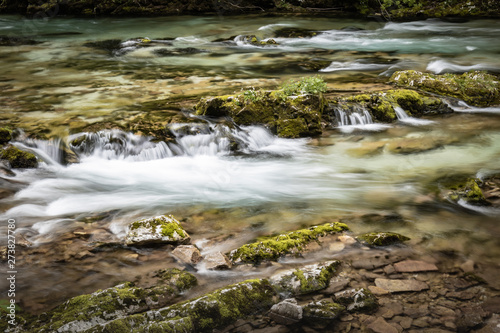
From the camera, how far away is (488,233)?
15.5 feet

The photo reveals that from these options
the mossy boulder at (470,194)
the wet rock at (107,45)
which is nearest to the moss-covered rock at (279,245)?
the mossy boulder at (470,194)

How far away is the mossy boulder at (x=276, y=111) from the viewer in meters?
7.85

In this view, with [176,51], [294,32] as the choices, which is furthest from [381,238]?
[294,32]

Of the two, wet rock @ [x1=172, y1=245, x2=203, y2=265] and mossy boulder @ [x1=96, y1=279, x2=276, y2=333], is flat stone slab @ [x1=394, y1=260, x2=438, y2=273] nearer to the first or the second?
mossy boulder @ [x1=96, y1=279, x2=276, y2=333]

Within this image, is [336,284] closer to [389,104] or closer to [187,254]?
[187,254]

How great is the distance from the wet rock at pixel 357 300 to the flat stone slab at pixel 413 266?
51 cm

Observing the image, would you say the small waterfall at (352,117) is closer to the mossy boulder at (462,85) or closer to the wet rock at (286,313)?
the mossy boulder at (462,85)

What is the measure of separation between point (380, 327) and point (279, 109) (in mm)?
5117

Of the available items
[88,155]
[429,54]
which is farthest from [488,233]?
[429,54]

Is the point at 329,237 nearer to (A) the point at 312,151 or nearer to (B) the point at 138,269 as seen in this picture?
(B) the point at 138,269

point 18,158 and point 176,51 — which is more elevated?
point 176,51

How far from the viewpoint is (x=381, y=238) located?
448cm

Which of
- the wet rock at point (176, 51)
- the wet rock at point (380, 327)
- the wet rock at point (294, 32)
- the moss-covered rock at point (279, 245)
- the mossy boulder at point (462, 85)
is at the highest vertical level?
the wet rock at point (294, 32)

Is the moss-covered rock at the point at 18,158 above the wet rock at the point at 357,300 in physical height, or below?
above
